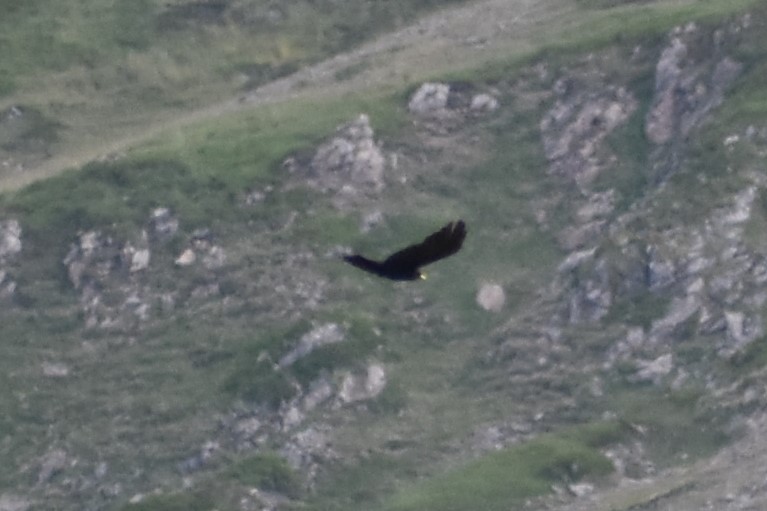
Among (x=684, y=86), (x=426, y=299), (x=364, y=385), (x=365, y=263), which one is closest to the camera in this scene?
(x=365, y=263)

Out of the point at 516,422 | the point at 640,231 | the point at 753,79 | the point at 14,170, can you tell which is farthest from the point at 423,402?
the point at 14,170

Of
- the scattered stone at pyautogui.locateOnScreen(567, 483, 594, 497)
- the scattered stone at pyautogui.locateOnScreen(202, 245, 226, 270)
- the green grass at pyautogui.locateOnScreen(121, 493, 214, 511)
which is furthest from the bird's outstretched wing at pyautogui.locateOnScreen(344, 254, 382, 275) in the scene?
the scattered stone at pyautogui.locateOnScreen(202, 245, 226, 270)

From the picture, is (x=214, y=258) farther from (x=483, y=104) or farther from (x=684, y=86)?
(x=684, y=86)

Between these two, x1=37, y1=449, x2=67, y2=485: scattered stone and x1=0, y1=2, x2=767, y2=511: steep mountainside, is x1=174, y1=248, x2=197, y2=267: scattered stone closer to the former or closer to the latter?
x1=0, y1=2, x2=767, y2=511: steep mountainside

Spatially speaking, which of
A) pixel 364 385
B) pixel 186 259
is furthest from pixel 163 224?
pixel 364 385

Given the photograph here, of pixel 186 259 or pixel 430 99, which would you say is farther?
pixel 430 99

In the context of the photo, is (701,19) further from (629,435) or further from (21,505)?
(21,505)

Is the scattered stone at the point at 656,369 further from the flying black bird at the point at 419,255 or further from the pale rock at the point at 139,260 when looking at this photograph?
the flying black bird at the point at 419,255
